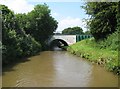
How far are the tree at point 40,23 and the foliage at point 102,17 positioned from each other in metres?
16.1

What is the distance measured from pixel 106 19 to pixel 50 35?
2393 cm

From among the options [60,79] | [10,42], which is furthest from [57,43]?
[60,79]

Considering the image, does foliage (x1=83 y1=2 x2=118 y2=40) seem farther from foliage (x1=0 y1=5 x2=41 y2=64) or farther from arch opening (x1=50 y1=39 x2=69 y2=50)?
arch opening (x1=50 y1=39 x2=69 y2=50)

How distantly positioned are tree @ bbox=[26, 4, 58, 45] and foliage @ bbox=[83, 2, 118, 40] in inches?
634

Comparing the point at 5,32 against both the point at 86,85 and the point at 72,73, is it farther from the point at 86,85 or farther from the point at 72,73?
the point at 86,85

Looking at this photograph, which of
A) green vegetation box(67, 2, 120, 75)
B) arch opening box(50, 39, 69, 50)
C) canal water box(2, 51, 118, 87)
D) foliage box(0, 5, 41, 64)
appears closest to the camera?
canal water box(2, 51, 118, 87)

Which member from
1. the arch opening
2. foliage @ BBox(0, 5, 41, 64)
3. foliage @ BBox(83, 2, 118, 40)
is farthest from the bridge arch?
foliage @ BBox(83, 2, 118, 40)

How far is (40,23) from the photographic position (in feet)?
148

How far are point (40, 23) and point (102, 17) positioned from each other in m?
19.2

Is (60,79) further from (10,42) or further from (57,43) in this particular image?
(57,43)

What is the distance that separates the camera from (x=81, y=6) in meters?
30.6

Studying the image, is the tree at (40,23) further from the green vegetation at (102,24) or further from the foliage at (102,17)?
the foliage at (102,17)

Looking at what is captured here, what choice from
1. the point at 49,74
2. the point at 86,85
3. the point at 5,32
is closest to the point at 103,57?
the point at 49,74

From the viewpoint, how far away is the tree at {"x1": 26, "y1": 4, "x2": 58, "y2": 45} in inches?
1740
